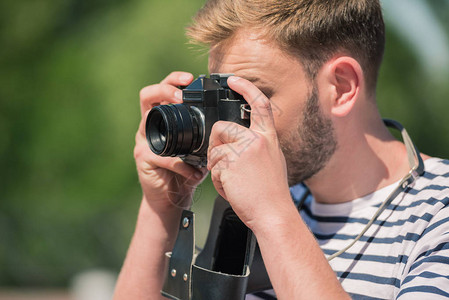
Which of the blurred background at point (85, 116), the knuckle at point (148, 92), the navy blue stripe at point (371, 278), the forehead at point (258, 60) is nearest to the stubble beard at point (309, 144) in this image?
the forehead at point (258, 60)

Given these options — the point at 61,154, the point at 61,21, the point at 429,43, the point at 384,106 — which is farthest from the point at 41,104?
the point at 429,43

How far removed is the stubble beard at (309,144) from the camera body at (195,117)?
22 centimetres

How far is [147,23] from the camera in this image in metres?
8.73

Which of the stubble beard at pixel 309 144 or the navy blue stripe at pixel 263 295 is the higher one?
the stubble beard at pixel 309 144

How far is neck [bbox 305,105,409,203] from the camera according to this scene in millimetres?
1824

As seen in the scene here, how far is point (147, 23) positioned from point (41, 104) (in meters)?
2.28

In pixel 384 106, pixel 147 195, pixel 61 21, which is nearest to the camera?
pixel 147 195

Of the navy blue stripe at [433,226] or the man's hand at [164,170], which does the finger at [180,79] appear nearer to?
the man's hand at [164,170]

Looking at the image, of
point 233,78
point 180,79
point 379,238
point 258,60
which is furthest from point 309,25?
point 379,238

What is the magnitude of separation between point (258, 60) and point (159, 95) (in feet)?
1.25

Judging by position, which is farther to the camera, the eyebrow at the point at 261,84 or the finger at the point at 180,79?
the finger at the point at 180,79

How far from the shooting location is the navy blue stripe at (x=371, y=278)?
5.16ft

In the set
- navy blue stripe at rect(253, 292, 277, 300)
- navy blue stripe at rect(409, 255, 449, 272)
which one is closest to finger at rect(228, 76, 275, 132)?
navy blue stripe at rect(409, 255, 449, 272)

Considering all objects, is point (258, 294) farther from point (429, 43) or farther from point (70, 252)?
point (70, 252)
